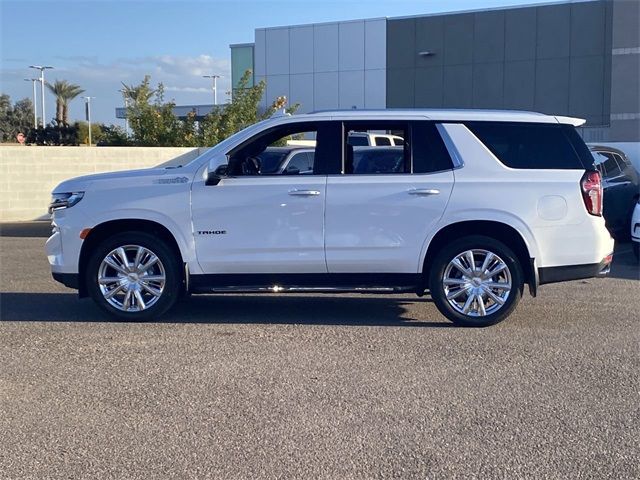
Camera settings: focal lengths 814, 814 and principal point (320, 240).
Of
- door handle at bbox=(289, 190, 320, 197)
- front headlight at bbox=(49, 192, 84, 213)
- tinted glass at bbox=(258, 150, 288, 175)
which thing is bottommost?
front headlight at bbox=(49, 192, 84, 213)

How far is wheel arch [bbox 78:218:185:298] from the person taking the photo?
800 cm

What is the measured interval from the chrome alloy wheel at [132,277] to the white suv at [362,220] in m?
0.01

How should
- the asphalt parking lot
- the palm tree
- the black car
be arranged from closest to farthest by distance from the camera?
the asphalt parking lot
the black car
the palm tree

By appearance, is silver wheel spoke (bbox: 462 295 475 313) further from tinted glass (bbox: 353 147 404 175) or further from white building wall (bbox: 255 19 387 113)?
white building wall (bbox: 255 19 387 113)

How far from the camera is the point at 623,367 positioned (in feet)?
21.4

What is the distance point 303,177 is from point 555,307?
325cm

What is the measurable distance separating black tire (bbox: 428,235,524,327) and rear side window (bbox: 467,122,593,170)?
0.82 metres

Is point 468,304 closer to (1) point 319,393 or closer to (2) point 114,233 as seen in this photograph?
(1) point 319,393

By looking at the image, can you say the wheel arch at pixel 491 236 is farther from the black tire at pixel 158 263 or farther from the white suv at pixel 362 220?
the black tire at pixel 158 263

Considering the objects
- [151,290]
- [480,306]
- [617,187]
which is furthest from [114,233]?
[617,187]

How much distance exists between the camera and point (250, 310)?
8844 millimetres

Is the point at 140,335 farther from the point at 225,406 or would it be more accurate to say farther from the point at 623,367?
the point at 623,367

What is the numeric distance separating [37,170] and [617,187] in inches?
533

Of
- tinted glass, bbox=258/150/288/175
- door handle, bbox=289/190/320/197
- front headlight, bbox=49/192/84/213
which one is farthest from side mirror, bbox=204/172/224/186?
front headlight, bbox=49/192/84/213
